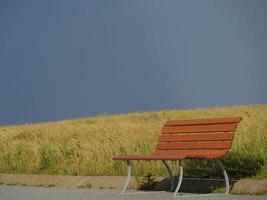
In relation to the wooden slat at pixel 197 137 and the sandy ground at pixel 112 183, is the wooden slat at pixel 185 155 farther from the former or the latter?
the sandy ground at pixel 112 183

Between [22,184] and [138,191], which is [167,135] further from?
[22,184]

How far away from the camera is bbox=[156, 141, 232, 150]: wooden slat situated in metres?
8.89

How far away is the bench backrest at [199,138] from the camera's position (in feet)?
29.2

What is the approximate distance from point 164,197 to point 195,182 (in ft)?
3.40

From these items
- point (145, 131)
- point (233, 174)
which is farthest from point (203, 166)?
point (145, 131)

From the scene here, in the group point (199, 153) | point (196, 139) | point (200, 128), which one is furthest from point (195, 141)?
point (199, 153)

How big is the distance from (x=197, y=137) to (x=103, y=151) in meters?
3.26

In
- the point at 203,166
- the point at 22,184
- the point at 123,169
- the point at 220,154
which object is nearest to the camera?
the point at 220,154

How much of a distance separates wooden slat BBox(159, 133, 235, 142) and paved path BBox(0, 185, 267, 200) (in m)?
0.85

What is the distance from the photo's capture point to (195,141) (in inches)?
376

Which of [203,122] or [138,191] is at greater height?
[203,122]

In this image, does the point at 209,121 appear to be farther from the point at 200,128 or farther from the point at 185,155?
the point at 185,155

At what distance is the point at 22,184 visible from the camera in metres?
12.5

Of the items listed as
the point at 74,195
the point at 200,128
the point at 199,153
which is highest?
the point at 200,128
